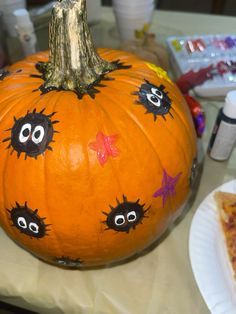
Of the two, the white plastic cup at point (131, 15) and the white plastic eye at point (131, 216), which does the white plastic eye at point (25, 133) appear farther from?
the white plastic cup at point (131, 15)

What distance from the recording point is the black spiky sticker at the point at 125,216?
20.9 inches

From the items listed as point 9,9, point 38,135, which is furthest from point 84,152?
point 9,9

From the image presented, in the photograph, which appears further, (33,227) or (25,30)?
(25,30)

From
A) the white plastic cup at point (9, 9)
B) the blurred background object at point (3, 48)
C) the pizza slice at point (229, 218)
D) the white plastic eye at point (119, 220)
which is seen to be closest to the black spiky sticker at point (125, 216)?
the white plastic eye at point (119, 220)

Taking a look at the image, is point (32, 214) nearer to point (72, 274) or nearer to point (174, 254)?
point (72, 274)

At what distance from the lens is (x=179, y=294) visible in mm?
653

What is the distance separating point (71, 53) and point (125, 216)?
0.27 m

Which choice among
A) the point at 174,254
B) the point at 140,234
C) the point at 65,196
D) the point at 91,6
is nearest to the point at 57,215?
the point at 65,196

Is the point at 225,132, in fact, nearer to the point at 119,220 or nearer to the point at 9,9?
the point at 119,220

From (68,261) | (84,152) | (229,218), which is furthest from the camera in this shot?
(229,218)

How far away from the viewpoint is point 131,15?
→ 1.05 metres

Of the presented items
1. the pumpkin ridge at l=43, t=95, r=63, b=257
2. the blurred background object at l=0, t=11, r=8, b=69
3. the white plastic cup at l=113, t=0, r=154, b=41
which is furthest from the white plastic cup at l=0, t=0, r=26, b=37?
the pumpkin ridge at l=43, t=95, r=63, b=257

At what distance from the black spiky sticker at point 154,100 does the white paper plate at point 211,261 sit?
0.27 metres

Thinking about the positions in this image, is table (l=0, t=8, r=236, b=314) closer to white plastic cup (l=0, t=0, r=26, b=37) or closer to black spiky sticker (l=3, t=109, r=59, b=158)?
black spiky sticker (l=3, t=109, r=59, b=158)
